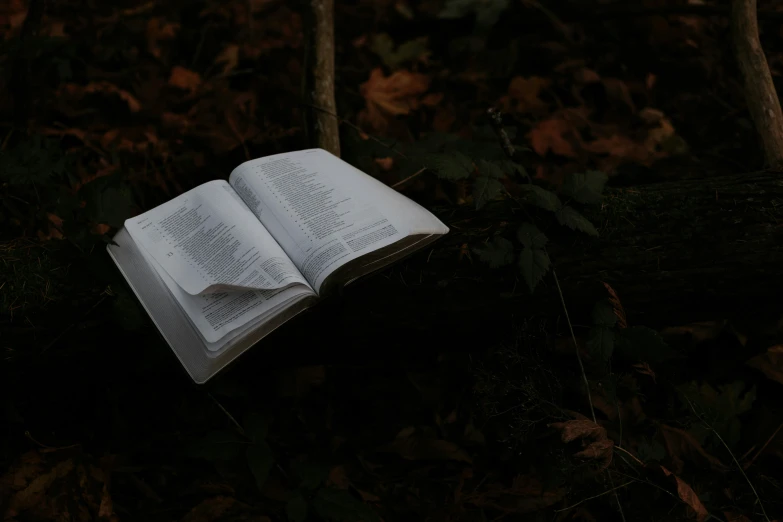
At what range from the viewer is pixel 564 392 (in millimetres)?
1927

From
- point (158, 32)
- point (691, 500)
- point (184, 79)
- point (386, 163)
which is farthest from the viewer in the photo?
point (158, 32)

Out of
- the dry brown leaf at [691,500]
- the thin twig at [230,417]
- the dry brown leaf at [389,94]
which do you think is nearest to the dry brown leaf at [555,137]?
the dry brown leaf at [389,94]

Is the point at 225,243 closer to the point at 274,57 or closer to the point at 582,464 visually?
the point at 582,464

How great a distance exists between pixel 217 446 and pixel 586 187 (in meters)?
1.18

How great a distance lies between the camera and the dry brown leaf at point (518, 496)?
1.72 m

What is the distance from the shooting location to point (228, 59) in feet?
9.86

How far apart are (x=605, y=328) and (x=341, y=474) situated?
2.66 feet

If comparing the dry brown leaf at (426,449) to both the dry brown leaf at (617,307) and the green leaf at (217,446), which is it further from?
the dry brown leaf at (617,307)

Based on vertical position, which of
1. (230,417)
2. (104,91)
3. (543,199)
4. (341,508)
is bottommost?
(341,508)

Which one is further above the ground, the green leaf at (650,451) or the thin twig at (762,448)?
the green leaf at (650,451)

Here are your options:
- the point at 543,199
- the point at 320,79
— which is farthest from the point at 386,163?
the point at 543,199

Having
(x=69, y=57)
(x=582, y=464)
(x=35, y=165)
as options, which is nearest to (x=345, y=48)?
(x=69, y=57)

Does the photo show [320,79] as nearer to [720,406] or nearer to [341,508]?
[341,508]

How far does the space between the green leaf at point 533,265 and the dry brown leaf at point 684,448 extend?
0.61m
